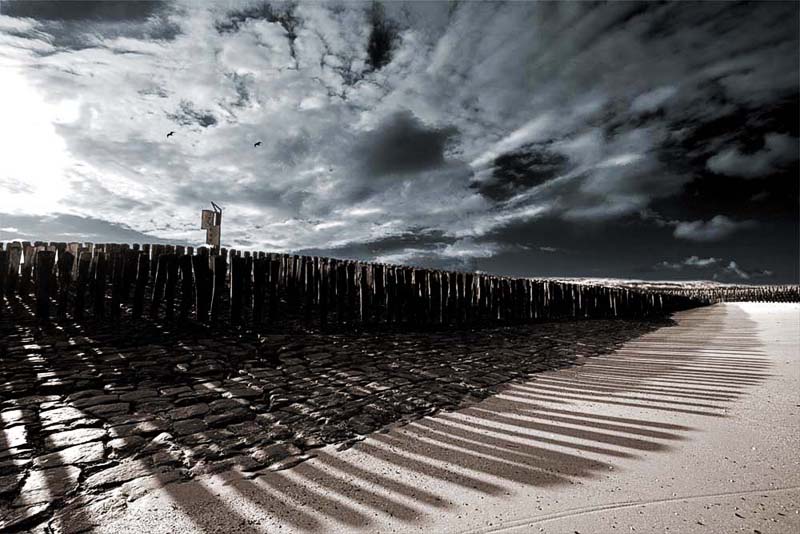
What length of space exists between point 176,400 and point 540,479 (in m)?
3.44

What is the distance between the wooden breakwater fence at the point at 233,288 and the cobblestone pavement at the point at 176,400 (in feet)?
1.94

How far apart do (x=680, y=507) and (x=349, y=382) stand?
346 centimetres

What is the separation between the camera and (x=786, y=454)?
285 centimetres

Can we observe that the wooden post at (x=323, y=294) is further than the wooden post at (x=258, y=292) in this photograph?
Yes

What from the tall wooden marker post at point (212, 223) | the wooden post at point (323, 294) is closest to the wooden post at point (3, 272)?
the wooden post at point (323, 294)

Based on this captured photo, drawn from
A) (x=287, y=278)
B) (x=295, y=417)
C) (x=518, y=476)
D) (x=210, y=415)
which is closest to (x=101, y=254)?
(x=287, y=278)

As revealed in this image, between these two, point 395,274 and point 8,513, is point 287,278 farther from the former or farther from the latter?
point 8,513

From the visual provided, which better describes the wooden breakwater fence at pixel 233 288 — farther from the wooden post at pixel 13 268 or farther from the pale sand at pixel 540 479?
the pale sand at pixel 540 479

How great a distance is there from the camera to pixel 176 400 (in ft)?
12.5

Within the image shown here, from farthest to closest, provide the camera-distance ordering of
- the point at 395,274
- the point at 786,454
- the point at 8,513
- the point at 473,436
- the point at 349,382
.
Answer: the point at 395,274, the point at 349,382, the point at 473,436, the point at 786,454, the point at 8,513

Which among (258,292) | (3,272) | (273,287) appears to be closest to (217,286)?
(258,292)

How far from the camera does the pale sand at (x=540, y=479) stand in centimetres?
212

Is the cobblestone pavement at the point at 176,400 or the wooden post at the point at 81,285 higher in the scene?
the wooden post at the point at 81,285

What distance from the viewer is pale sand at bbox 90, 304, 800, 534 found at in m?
2.12
